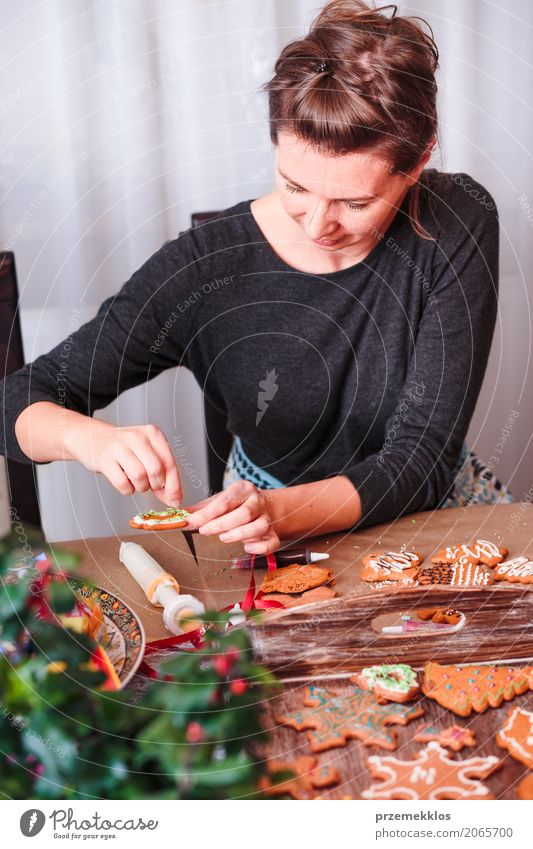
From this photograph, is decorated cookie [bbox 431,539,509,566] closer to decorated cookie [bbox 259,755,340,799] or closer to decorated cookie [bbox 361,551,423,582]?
decorated cookie [bbox 361,551,423,582]

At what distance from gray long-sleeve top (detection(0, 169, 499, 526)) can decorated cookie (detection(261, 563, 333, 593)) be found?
27cm

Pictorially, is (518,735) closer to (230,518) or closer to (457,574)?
(457,574)

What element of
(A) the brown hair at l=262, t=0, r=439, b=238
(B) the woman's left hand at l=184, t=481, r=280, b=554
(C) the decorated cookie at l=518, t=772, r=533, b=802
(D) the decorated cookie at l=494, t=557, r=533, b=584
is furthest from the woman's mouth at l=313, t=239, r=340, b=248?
(C) the decorated cookie at l=518, t=772, r=533, b=802

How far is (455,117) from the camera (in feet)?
5.79

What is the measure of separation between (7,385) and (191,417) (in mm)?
853

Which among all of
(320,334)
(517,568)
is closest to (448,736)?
(517,568)

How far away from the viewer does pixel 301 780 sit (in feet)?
1.78

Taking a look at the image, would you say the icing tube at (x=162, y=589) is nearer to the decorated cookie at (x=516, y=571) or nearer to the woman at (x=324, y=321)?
the woman at (x=324, y=321)

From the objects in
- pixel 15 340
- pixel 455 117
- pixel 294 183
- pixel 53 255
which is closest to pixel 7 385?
pixel 15 340

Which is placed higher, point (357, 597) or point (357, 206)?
point (357, 206)

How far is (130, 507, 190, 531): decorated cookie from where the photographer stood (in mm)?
820

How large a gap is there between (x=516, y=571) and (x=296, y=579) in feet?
0.66

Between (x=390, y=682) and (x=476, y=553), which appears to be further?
(x=476, y=553)

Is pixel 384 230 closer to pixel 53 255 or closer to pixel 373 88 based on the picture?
pixel 373 88
